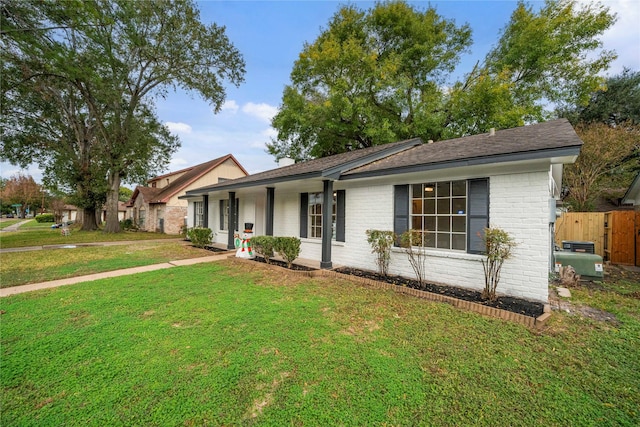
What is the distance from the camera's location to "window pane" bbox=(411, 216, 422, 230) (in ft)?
20.2

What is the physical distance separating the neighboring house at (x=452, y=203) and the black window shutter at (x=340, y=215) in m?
0.03

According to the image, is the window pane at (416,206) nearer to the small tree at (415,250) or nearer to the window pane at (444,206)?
the window pane at (444,206)

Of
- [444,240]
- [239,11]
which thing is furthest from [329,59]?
[444,240]

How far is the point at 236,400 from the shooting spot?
2.22 meters

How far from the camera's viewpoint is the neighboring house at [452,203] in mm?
4566

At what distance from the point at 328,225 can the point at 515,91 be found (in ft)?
52.5

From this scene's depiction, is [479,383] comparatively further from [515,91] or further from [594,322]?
[515,91]

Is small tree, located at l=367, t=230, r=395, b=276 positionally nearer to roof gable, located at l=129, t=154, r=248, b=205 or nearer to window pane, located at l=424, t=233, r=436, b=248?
window pane, located at l=424, t=233, r=436, b=248

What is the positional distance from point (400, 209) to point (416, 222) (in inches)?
19.6

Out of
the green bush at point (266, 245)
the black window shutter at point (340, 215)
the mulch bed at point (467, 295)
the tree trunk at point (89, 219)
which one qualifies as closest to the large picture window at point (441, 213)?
the mulch bed at point (467, 295)

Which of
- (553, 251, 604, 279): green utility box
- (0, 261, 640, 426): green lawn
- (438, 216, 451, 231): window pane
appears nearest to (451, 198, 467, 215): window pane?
(438, 216, 451, 231): window pane

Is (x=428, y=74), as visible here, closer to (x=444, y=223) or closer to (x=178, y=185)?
(x=444, y=223)

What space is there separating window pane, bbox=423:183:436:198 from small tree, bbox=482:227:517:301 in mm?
1574

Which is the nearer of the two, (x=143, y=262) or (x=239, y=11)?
(x=143, y=262)
